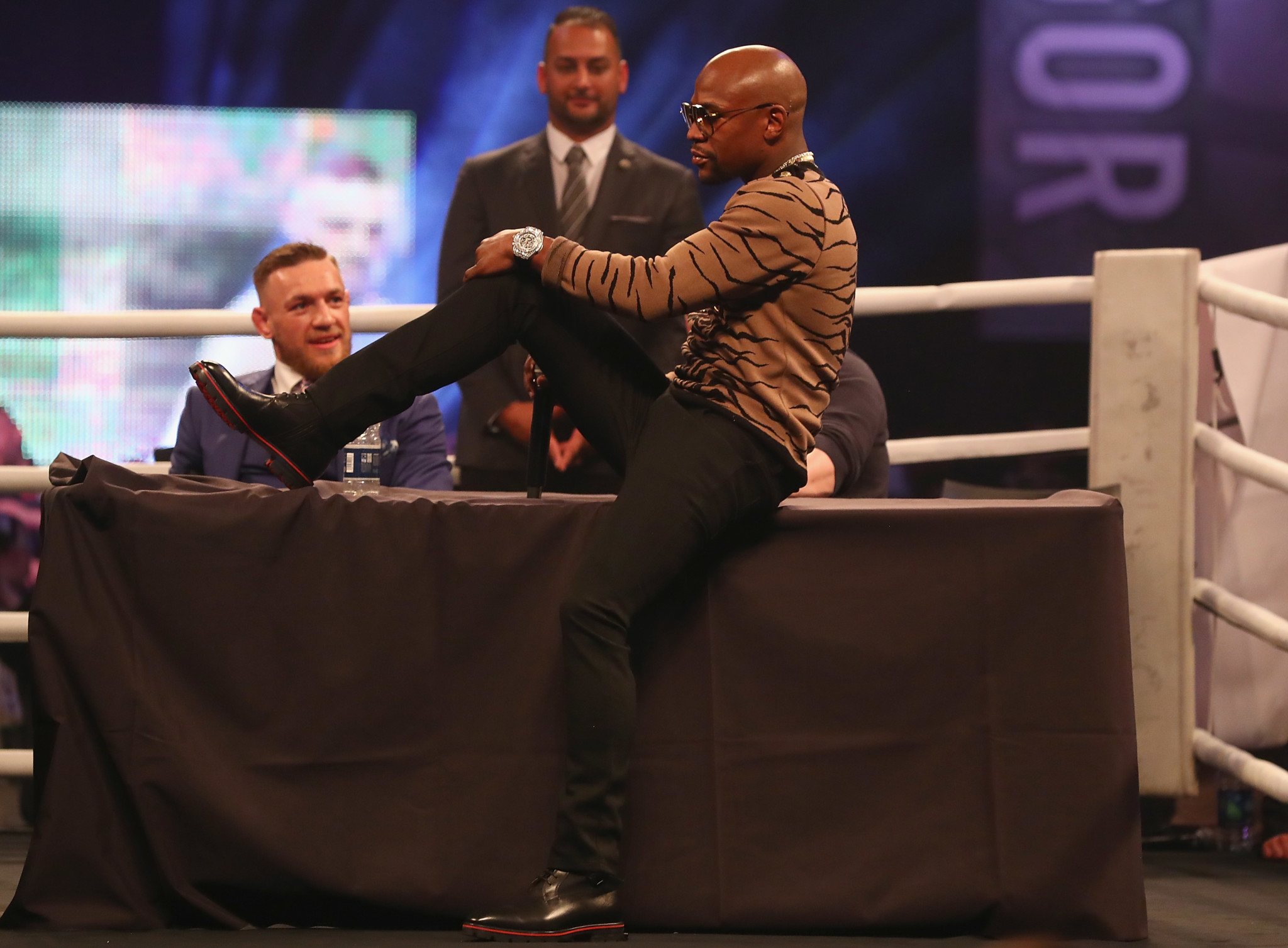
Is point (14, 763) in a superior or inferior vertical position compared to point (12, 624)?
inferior

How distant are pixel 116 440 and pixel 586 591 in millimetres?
3283

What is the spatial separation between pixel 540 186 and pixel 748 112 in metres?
1.00

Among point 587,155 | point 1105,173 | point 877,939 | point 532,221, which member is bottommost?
point 877,939

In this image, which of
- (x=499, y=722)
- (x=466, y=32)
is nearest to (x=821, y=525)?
(x=499, y=722)

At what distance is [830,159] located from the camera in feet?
15.5

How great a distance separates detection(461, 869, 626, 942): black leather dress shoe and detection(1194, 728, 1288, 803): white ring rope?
1093 millimetres

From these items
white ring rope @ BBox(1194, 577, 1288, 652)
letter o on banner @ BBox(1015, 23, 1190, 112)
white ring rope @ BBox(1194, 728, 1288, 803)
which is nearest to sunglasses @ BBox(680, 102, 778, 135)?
white ring rope @ BBox(1194, 577, 1288, 652)

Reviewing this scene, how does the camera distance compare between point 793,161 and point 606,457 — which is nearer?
point 793,161

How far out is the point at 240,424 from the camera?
1789 millimetres

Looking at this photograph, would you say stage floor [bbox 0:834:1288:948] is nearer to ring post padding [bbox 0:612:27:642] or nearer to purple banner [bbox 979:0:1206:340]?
ring post padding [bbox 0:612:27:642]

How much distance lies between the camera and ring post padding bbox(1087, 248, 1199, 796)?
230 centimetres

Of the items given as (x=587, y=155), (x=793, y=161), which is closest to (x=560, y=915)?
(x=793, y=161)

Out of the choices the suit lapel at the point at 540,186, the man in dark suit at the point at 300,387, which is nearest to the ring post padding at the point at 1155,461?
the suit lapel at the point at 540,186

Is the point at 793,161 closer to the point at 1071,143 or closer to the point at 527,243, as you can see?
the point at 527,243
